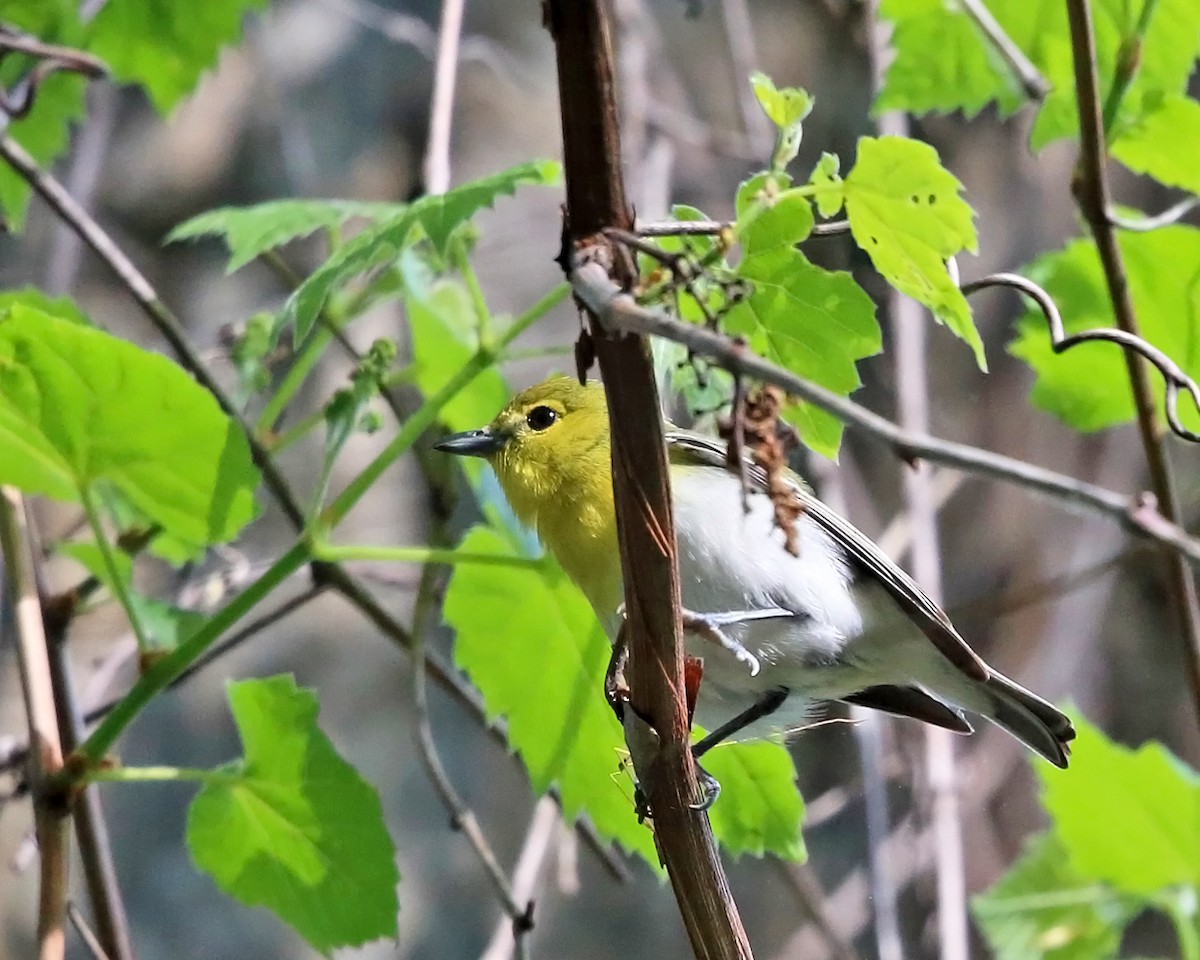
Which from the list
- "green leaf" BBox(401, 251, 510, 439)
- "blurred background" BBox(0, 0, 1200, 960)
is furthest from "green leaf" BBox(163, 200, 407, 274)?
"blurred background" BBox(0, 0, 1200, 960)

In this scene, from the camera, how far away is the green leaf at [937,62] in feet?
4.69

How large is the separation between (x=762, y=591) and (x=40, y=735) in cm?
71

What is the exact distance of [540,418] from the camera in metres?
1.45

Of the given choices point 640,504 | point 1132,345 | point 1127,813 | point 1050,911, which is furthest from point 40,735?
point 1050,911

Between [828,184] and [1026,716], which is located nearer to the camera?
[828,184]

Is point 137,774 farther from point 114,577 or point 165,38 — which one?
point 165,38

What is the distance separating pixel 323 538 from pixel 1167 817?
127cm

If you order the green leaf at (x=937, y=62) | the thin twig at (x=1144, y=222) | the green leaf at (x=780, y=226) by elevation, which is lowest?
the thin twig at (x=1144, y=222)

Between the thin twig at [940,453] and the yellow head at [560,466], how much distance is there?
0.79 metres

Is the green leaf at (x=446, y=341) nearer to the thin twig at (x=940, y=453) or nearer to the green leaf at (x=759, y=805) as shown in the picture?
the green leaf at (x=759, y=805)

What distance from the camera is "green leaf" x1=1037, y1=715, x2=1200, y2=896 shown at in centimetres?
170

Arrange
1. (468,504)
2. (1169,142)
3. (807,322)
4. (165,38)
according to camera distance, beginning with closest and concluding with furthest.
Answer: (807,322) → (1169,142) → (165,38) → (468,504)

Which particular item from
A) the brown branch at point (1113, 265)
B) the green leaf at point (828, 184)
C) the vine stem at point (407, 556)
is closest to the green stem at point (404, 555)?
the vine stem at point (407, 556)

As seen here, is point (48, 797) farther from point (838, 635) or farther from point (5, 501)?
point (838, 635)
